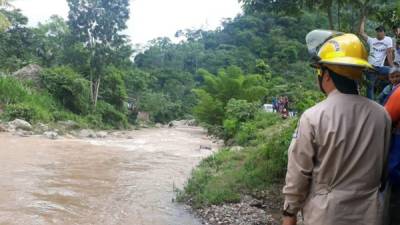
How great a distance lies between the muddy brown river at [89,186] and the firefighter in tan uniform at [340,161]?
4.02 metres

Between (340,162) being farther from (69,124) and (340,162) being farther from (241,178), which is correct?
(69,124)

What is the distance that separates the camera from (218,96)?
2133 centimetres

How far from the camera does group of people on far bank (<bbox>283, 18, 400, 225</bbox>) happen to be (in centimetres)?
179

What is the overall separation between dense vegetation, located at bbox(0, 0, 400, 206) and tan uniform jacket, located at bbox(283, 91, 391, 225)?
12.2ft

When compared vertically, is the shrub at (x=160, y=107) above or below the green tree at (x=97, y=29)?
below

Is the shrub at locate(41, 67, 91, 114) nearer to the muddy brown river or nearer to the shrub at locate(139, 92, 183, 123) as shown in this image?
the shrub at locate(139, 92, 183, 123)

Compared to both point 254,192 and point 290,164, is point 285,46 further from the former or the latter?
point 290,164

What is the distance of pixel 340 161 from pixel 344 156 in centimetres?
3

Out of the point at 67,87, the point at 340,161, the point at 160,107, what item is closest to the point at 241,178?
the point at 340,161

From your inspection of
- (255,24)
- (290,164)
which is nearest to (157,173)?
(290,164)

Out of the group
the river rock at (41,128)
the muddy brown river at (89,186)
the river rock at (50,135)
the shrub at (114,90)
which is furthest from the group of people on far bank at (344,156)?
the shrub at (114,90)

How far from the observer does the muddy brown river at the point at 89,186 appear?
5.96 metres

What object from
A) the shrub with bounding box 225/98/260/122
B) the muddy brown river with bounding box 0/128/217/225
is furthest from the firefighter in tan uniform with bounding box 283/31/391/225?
the shrub with bounding box 225/98/260/122

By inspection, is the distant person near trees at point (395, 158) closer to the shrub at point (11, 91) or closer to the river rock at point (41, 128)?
the river rock at point (41, 128)
